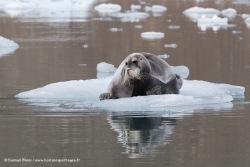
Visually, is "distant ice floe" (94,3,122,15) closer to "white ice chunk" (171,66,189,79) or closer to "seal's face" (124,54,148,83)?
"white ice chunk" (171,66,189,79)

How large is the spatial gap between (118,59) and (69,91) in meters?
5.46

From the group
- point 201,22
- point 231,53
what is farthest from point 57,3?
point 231,53

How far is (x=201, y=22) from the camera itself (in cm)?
2584

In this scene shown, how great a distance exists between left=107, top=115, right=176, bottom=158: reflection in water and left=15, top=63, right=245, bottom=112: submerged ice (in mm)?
507

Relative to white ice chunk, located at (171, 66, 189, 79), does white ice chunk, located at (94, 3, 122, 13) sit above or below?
below

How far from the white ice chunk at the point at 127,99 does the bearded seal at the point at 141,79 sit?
0.21m

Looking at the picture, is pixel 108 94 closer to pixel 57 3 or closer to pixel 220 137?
pixel 220 137

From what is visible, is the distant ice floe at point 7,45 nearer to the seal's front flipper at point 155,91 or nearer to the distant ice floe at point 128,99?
the distant ice floe at point 128,99

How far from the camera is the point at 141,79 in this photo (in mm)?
7457

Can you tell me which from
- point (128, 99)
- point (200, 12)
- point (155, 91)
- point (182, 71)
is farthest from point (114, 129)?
point (200, 12)

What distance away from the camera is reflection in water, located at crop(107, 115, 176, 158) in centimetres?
529

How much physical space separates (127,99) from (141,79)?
0.31 meters

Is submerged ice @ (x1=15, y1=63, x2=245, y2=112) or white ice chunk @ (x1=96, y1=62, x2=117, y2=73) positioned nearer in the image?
submerged ice @ (x1=15, y1=63, x2=245, y2=112)

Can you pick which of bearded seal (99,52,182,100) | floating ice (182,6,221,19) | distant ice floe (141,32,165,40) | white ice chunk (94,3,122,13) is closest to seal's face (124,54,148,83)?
bearded seal (99,52,182,100)
